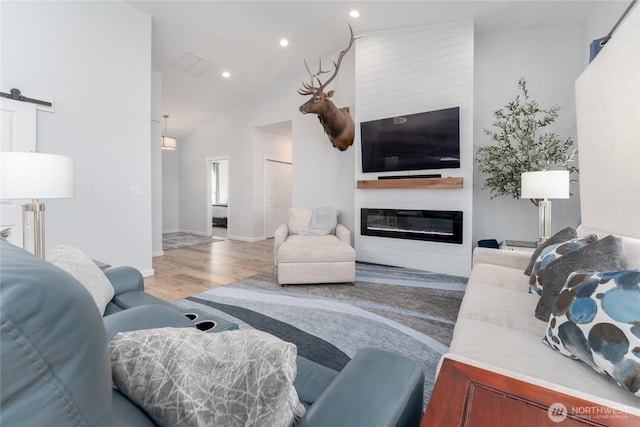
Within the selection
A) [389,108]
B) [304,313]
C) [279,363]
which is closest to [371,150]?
[389,108]

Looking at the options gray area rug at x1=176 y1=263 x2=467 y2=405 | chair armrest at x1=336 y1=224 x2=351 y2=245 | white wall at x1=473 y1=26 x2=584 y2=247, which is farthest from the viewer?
chair armrest at x1=336 y1=224 x2=351 y2=245

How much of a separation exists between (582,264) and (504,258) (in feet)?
3.34

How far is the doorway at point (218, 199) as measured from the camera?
22.8ft

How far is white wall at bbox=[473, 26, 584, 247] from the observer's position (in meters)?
3.41

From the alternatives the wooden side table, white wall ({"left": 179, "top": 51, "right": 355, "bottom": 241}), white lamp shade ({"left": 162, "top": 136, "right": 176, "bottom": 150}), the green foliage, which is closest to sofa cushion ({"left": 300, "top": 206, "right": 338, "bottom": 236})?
white wall ({"left": 179, "top": 51, "right": 355, "bottom": 241})

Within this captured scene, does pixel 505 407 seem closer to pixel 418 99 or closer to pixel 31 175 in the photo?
pixel 31 175

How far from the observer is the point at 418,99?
3727 mm

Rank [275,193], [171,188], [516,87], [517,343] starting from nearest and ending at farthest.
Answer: [517,343], [516,87], [275,193], [171,188]

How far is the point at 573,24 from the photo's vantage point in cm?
338

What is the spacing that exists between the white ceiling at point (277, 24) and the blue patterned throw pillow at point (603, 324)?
11.5ft

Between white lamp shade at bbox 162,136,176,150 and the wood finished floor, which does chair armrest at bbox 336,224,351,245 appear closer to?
the wood finished floor

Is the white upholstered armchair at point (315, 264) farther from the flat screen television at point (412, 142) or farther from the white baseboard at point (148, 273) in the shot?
the white baseboard at point (148, 273)

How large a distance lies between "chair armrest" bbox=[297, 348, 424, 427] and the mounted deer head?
363cm

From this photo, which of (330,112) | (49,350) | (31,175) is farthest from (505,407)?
(330,112)
